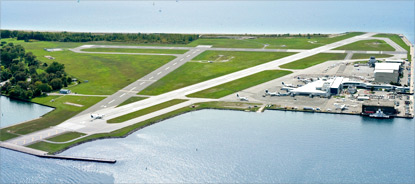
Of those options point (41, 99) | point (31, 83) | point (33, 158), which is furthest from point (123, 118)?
point (31, 83)

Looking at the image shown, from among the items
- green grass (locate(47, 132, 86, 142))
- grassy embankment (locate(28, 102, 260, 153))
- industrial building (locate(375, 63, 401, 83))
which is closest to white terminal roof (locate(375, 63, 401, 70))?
industrial building (locate(375, 63, 401, 83))

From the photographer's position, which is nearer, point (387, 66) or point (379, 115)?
point (379, 115)

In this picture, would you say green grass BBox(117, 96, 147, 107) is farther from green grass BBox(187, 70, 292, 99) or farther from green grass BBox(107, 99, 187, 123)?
green grass BBox(187, 70, 292, 99)

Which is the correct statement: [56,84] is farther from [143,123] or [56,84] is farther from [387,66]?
[387,66]

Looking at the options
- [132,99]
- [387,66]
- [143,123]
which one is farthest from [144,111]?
[387,66]

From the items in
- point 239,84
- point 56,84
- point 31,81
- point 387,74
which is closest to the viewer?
point 387,74

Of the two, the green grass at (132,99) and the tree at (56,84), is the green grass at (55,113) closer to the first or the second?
the tree at (56,84)

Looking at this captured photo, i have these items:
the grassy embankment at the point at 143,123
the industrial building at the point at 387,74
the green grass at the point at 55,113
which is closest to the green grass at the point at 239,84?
the grassy embankment at the point at 143,123
